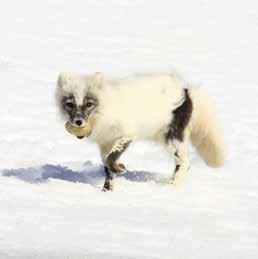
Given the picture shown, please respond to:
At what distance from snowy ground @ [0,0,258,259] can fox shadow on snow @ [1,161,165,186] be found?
1 cm

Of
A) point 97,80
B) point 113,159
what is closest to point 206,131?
point 113,159

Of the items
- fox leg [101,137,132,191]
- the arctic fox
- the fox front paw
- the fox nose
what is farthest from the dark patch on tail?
the fox nose

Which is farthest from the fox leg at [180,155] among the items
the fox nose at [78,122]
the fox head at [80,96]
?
the fox nose at [78,122]

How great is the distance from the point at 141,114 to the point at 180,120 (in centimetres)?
51

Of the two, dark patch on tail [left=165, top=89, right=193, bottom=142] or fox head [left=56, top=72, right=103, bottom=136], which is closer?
fox head [left=56, top=72, right=103, bottom=136]

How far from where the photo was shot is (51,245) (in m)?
6.84

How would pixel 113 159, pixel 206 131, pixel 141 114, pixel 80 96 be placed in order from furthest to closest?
pixel 206 131
pixel 141 114
pixel 113 159
pixel 80 96

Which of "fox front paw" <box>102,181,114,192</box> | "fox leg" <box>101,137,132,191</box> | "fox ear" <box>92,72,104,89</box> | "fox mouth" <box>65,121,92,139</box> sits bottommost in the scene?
"fox front paw" <box>102,181,114,192</box>

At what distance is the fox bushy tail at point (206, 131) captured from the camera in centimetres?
995

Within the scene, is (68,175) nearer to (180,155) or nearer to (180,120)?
(180,155)

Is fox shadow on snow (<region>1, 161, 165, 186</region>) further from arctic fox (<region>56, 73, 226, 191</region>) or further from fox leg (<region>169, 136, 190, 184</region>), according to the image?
arctic fox (<region>56, 73, 226, 191</region>)

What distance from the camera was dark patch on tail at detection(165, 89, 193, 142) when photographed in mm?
9773

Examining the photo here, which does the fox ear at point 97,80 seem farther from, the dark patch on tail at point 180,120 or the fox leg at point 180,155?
the fox leg at point 180,155

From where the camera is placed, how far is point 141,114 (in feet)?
31.2
